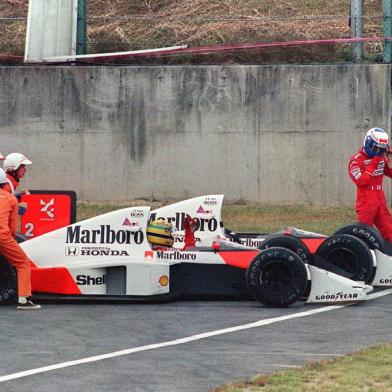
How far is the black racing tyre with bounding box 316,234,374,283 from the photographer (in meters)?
14.8

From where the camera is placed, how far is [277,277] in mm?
13812

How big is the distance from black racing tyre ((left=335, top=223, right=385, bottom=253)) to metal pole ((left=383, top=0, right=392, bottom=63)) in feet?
24.5

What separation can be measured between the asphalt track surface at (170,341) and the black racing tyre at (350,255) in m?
0.44

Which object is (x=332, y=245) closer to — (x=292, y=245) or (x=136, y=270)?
(x=292, y=245)

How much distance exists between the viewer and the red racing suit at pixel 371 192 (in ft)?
54.7

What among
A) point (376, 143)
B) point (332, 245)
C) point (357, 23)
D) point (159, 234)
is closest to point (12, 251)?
point (159, 234)

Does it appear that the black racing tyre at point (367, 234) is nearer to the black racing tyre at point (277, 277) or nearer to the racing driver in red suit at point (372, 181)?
the racing driver in red suit at point (372, 181)

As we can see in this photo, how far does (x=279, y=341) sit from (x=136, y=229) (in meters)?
2.87

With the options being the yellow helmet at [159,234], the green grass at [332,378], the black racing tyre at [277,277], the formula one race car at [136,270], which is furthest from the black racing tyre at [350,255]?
the green grass at [332,378]

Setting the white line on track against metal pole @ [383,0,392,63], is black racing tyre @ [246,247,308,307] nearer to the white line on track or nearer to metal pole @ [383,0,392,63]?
the white line on track

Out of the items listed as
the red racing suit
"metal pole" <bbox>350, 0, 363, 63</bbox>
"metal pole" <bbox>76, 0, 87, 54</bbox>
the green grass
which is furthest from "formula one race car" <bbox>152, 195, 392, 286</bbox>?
"metal pole" <bbox>76, 0, 87, 54</bbox>

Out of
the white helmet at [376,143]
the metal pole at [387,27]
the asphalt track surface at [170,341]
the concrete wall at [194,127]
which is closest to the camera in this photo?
the asphalt track surface at [170,341]

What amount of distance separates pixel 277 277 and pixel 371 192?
10.7 ft

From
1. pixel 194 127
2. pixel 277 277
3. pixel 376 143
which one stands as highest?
pixel 194 127
